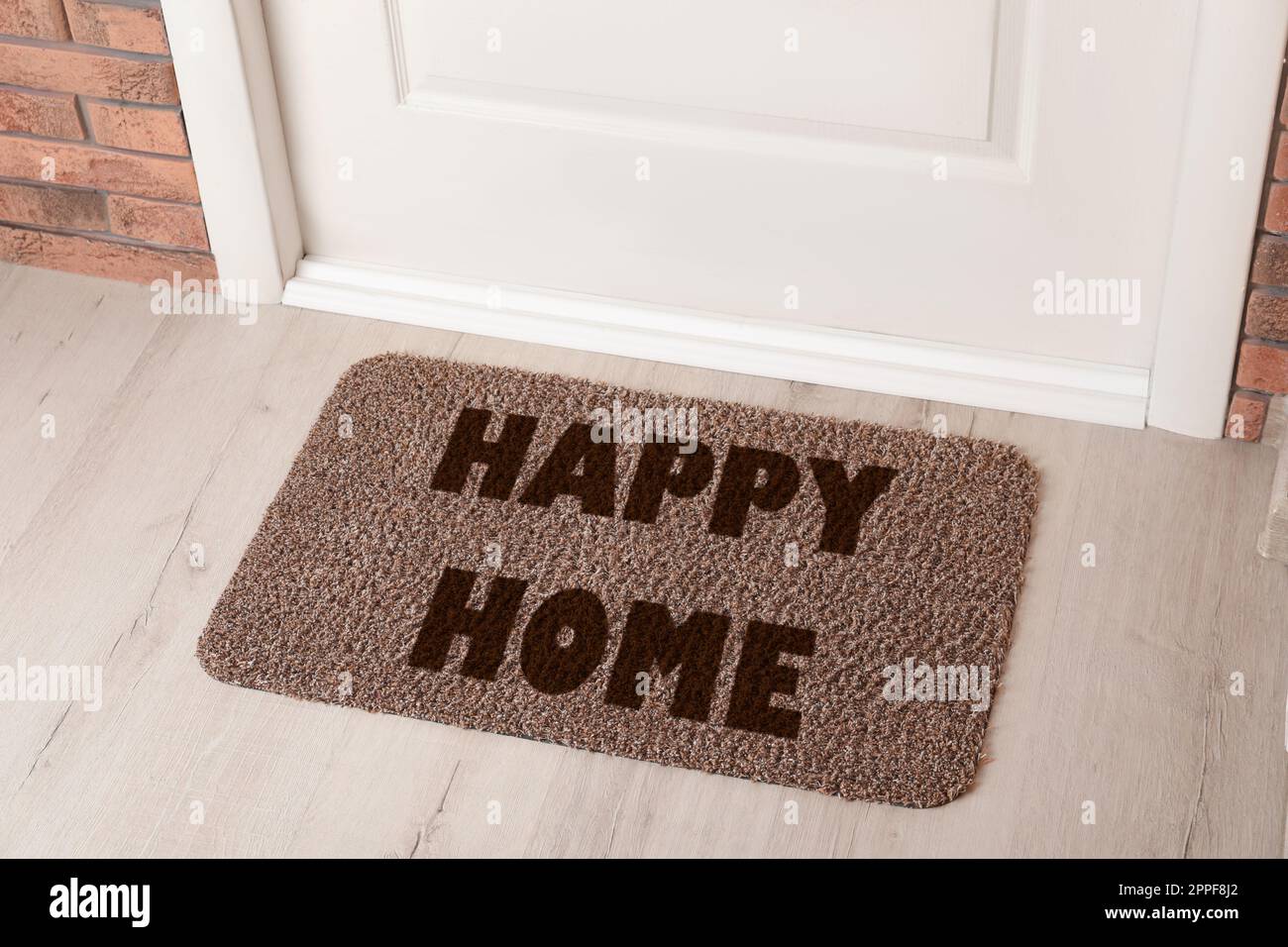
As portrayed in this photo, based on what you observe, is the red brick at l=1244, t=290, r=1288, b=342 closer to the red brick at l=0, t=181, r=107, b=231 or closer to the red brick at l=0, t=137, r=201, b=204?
the red brick at l=0, t=137, r=201, b=204

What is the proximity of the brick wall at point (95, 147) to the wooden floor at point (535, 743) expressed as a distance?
248mm

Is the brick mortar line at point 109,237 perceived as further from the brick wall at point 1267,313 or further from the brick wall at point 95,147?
the brick wall at point 1267,313

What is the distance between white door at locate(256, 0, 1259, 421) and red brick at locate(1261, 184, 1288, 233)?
0.11 metres

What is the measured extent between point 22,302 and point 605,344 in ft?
2.89

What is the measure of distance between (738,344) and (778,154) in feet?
0.95

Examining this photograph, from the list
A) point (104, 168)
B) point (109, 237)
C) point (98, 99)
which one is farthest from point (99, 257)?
point (98, 99)

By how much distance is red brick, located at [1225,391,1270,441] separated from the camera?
1880 mm

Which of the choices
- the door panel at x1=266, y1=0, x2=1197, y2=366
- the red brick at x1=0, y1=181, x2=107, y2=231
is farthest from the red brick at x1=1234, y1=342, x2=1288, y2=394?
the red brick at x1=0, y1=181, x2=107, y2=231

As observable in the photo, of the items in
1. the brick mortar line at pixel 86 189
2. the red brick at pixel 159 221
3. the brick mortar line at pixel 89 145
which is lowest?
the red brick at pixel 159 221

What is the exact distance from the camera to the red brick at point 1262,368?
71.6 inches

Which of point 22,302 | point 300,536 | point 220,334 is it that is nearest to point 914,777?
point 300,536

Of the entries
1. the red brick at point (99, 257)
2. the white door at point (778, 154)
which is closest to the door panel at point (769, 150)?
the white door at point (778, 154)

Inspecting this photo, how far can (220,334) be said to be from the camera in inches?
85.2
